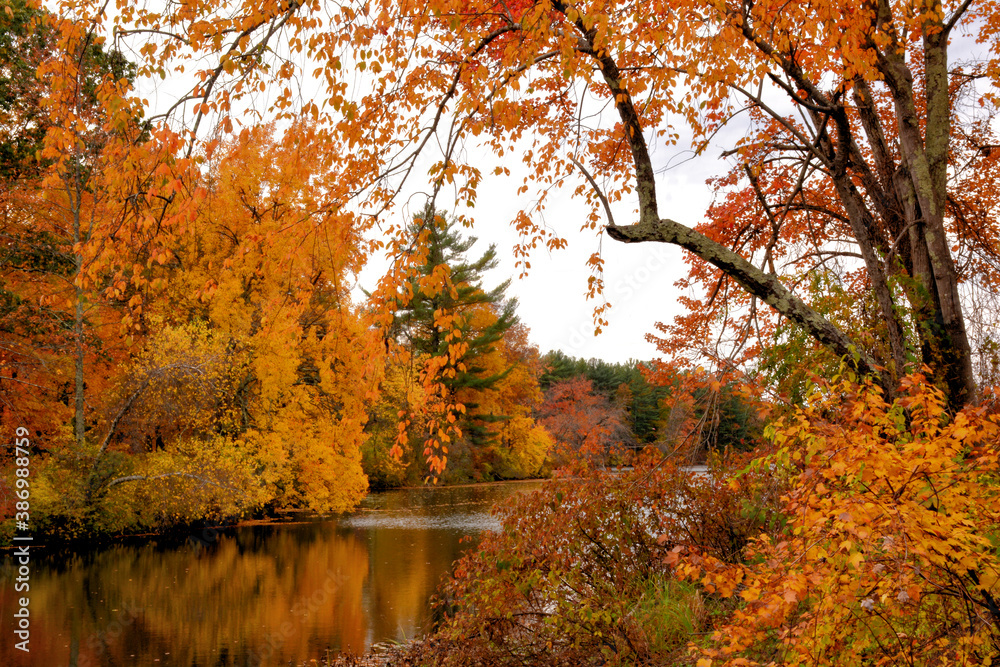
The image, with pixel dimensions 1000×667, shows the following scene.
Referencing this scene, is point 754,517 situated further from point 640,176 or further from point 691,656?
point 640,176

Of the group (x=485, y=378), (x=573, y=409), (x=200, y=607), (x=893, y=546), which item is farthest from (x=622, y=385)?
(x=893, y=546)

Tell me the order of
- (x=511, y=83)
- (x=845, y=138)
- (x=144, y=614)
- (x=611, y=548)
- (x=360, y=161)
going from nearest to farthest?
(x=511, y=83)
(x=845, y=138)
(x=360, y=161)
(x=611, y=548)
(x=144, y=614)

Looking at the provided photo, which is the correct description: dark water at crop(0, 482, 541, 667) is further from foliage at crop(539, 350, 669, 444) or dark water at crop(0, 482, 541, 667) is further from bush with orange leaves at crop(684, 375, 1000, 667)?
foliage at crop(539, 350, 669, 444)

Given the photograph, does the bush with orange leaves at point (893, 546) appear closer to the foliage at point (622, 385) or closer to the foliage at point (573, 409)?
the foliage at point (573, 409)

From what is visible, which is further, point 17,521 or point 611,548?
point 17,521

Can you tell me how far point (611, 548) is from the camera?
668 centimetres

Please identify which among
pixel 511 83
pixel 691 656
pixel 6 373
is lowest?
pixel 691 656

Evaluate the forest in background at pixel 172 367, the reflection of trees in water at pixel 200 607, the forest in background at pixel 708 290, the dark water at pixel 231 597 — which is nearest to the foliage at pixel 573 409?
the forest in background at pixel 172 367

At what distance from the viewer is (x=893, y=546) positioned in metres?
2.55

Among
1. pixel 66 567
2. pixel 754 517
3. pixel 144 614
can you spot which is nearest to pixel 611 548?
pixel 754 517

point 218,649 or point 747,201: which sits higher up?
point 747,201

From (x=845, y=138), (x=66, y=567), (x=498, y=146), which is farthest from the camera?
(x=66, y=567)

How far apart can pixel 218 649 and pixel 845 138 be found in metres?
9.06

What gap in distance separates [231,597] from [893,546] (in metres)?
11.0
